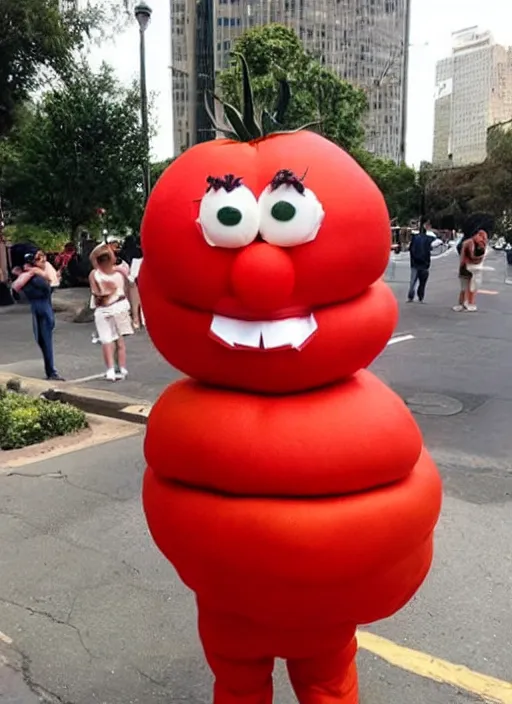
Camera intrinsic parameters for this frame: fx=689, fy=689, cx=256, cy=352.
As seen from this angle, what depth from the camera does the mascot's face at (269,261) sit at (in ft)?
5.98

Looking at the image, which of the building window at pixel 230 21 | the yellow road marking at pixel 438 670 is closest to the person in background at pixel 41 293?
the yellow road marking at pixel 438 670

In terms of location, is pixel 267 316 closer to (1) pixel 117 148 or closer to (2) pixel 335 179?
(2) pixel 335 179

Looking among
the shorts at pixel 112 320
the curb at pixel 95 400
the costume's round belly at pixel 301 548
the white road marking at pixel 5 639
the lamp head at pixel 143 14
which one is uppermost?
the lamp head at pixel 143 14

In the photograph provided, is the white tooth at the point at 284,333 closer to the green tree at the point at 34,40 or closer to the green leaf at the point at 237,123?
the green leaf at the point at 237,123

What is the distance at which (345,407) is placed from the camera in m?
1.94

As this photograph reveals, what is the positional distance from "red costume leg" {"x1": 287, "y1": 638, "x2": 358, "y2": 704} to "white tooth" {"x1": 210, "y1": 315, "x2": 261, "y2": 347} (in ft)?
3.56

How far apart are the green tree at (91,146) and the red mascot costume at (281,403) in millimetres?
16041

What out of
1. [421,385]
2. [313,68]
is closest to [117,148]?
[313,68]

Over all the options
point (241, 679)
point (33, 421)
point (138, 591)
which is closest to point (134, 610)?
point (138, 591)

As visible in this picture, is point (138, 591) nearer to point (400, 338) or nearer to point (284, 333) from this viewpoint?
point (284, 333)

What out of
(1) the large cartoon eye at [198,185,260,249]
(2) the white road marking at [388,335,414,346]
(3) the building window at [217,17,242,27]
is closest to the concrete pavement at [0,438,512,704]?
(1) the large cartoon eye at [198,185,260,249]

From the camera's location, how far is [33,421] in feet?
21.0

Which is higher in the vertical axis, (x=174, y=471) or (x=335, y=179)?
(x=335, y=179)

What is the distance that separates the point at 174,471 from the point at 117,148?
1644cm
